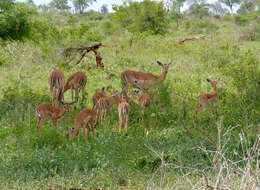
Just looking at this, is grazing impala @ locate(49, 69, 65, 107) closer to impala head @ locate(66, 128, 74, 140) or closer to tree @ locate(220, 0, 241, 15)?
impala head @ locate(66, 128, 74, 140)

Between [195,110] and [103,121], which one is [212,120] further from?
[103,121]

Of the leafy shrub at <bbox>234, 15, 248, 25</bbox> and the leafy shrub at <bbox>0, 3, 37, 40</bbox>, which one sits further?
the leafy shrub at <bbox>234, 15, 248, 25</bbox>

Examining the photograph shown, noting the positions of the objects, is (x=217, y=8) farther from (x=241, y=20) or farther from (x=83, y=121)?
(x=83, y=121)

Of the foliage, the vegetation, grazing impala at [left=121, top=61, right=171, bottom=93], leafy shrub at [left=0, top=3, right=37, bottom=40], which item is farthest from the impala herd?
the foliage

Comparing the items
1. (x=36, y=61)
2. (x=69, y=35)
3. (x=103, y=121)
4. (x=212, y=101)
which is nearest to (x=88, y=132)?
(x=103, y=121)

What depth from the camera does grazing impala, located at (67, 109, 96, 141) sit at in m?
4.76

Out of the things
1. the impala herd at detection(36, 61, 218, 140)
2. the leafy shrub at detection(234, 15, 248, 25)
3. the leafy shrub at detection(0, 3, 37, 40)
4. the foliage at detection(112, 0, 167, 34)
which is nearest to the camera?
the impala herd at detection(36, 61, 218, 140)

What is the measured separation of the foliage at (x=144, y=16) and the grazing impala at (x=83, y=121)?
44.2 ft

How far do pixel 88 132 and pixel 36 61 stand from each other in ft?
20.4

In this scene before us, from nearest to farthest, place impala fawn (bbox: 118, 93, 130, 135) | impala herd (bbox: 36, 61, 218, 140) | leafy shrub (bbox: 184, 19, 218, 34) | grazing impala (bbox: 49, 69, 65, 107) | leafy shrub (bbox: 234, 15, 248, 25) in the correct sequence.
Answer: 1. impala herd (bbox: 36, 61, 218, 140)
2. impala fawn (bbox: 118, 93, 130, 135)
3. grazing impala (bbox: 49, 69, 65, 107)
4. leafy shrub (bbox: 184, 19, 218, 34)
5. leafy shrub (bbox: 234, 15, 248, 25)

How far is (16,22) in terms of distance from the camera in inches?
263

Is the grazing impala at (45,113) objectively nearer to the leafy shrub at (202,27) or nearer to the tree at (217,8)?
the leafy shrub at (202,27)

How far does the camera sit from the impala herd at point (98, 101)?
491 centimetres

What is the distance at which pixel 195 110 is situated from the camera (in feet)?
19.1
